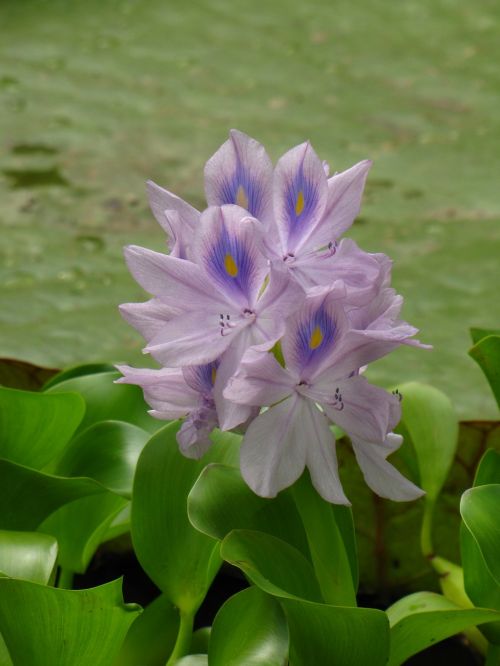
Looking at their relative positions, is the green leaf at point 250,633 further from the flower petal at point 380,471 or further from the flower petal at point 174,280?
the flower petal at point 174,280

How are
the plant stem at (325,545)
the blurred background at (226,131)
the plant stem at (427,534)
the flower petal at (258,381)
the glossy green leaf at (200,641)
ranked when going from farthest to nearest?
the blurred background at (226,131)
the plant stem at (427,534)
the glossy green leaf at (200,641)
the plant stem at (325,545)
the flower petal at (258,381)

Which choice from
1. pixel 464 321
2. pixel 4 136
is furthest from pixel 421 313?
pixel 4 136

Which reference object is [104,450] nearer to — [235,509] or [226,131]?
[235,509]

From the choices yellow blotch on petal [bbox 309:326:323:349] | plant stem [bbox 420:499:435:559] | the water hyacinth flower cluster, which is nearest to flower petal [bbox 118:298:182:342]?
the water hyacinth flower cluster

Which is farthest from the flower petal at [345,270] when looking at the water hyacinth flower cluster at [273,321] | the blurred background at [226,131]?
the blurred background at [226,131]

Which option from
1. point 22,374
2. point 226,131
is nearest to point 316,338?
point 22,374

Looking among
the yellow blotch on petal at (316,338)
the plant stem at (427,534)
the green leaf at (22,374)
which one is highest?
the yellow blotch on petal at (316,338)
